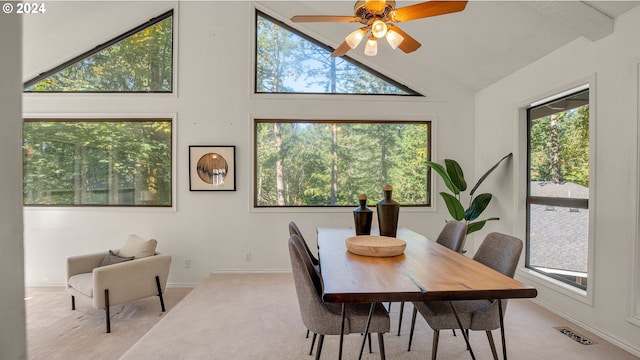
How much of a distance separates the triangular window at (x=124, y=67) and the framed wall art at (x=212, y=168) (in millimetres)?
993

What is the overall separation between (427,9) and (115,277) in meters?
3.47

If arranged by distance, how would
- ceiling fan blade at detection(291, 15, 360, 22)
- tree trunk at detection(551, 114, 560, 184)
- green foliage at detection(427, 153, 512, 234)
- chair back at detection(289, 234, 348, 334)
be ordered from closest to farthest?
chair back at detection(289, 234, 348, 334)
ceiling fan blade at detection(291, 15, 360, 22)
tree trunk at detection(551, 114, 560, 184)
green foliage at detection(427, 153, 512, 234)

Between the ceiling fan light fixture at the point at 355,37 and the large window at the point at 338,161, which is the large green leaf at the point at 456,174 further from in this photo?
the ceiling fan light fixture at the point at 355,37

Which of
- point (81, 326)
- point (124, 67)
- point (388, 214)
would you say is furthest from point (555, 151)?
point (124, 67)

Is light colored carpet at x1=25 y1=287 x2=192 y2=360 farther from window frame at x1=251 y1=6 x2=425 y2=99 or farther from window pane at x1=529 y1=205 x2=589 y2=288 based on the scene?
window pane at x1=529 y1=205 x2=589 y2=288

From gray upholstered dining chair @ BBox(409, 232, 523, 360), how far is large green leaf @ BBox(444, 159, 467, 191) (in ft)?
6.02

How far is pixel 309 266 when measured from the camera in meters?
1.82

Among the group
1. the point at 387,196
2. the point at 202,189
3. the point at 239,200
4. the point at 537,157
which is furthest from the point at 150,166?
the point at 537,157

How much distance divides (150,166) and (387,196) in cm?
332

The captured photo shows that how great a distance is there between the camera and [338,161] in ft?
14.4

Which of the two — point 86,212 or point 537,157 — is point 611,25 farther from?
point 86,212

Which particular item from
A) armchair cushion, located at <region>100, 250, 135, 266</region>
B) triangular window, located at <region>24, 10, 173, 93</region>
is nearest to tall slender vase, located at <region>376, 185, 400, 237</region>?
armchair cushion, located at <region>100, 250, 135, 266</region>

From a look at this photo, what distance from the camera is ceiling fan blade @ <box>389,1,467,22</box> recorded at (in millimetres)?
1878

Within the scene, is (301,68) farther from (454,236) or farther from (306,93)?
(454,236)
